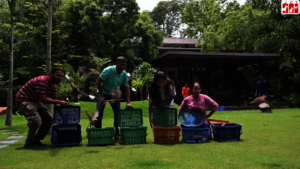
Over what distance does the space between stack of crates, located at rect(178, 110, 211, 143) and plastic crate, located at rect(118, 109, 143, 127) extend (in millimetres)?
940

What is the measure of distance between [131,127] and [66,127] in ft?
4.16

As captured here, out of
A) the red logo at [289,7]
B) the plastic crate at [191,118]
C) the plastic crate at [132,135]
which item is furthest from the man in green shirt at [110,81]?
the red logo at [289,7]

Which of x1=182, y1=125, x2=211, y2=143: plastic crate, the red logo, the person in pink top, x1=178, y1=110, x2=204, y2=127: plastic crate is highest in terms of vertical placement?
the red logo

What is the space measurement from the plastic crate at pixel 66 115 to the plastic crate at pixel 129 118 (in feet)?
2.82

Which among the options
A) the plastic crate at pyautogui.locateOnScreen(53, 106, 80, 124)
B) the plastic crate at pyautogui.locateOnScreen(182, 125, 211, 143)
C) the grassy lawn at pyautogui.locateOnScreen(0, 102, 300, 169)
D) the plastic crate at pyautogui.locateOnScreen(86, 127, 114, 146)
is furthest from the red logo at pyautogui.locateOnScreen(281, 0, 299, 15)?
the plastic crate at pyautogui.locateOnScreen(53, 106, 80, 124)

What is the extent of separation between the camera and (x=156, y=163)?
13.1 ft

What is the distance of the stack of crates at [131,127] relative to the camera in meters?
5.71

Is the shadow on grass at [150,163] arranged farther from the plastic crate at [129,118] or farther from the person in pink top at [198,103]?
the person in pink top at [198,103]

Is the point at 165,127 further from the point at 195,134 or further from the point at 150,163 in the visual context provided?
the point at 150,163

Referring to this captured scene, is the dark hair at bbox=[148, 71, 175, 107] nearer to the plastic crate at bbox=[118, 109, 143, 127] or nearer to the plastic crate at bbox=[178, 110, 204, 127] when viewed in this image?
the plastic crate at bbox=[118, 109, 143, 127]

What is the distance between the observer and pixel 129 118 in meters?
5.96

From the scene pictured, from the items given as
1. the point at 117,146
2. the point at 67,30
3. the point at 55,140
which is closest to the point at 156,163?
the point at 117,146

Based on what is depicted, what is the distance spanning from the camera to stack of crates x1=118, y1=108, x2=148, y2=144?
571cm

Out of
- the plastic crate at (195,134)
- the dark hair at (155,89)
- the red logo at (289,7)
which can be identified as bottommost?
the plastic crate at (195,134)
